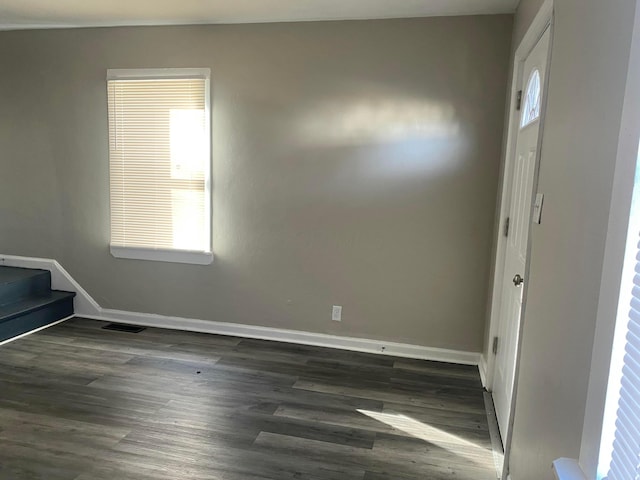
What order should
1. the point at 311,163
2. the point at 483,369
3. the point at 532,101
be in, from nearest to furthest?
the point at 532,101 < the point at 483,369 < the point at 311,163

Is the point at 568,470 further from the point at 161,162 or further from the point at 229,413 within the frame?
the point at 161,162

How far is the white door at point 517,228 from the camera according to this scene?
226cm

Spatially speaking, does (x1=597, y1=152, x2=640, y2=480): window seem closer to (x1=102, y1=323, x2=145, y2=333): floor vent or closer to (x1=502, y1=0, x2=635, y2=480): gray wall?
(x1=502, y1=0, x2=635, y2=480): gray wall

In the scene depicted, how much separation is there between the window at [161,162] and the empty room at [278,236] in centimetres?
2

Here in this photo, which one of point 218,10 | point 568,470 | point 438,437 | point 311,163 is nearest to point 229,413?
point 438,437

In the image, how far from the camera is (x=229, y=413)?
8.71 ft

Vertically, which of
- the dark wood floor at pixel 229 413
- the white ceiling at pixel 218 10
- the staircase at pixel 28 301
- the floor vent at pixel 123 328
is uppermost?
the white ceiling at pixel 218 10

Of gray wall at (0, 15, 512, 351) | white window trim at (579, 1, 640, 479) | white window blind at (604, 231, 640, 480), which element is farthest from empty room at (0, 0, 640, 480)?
white window blind at (604, 231, 640, 480)

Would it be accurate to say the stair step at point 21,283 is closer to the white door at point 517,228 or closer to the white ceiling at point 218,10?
A: the white ceiling at point 218,10

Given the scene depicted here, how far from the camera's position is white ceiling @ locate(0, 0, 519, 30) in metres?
3.00

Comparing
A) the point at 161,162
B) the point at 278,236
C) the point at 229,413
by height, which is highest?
the point at 161,162

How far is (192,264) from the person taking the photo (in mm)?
3848

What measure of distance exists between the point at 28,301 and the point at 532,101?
402 cm

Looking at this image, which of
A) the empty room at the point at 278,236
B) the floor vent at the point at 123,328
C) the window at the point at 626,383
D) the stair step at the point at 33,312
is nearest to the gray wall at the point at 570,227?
the empty room at the point at 278,236
